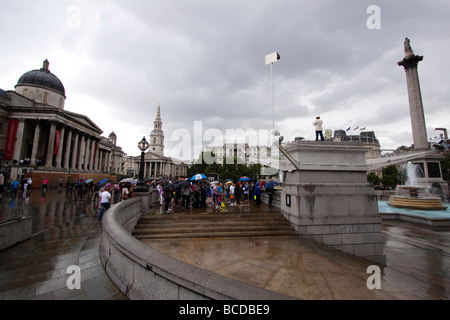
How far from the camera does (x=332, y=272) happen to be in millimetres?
5359

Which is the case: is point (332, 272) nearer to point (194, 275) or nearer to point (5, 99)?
point (194, 275)

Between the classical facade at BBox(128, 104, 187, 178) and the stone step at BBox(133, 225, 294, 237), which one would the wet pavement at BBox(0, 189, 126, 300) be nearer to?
the stone step at BBox(133, 225, 294, 237)

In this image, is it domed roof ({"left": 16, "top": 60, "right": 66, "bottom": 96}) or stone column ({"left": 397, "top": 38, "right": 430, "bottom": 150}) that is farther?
domed roof ({"left": 16, "top": 60, "right": 66, "bottom": 96})

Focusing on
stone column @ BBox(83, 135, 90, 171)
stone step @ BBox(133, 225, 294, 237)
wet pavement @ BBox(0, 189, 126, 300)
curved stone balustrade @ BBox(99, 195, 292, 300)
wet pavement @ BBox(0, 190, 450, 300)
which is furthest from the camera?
stone column @ BBox(83, 135, 90, 171)

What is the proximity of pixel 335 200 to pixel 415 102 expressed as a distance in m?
38.6

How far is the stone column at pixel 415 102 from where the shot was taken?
32.9m

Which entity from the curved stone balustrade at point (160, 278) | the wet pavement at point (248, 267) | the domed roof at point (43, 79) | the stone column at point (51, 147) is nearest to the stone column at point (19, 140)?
the stone column at point (51, 147)

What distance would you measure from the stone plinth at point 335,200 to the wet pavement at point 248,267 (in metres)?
1.01

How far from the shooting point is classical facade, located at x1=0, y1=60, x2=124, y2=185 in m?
34.0

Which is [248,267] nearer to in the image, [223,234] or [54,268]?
[223,234]

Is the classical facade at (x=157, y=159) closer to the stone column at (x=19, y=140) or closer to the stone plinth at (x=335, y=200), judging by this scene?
the stone column at (x=19, y=140)

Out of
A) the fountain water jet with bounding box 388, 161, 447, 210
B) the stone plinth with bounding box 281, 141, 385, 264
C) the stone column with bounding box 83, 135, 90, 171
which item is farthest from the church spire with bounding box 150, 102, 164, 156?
the stone plinth with bounding box 281, 141, 385, 264

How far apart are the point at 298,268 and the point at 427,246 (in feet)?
28.0

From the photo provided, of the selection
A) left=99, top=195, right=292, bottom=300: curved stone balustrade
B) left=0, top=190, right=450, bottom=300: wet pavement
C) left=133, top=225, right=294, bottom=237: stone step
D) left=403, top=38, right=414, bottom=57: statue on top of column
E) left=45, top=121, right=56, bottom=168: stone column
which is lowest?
left=0, top=190, right=450, bottom=300: wet pavement
